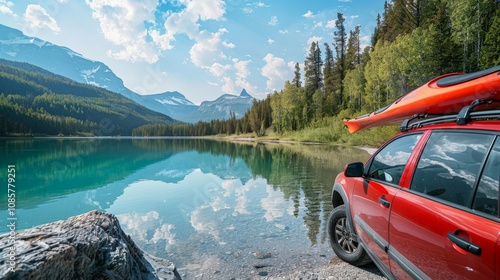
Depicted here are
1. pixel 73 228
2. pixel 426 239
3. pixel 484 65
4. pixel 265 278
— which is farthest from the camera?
pixel 484 65

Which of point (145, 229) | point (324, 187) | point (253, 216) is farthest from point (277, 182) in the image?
point (145, 229)

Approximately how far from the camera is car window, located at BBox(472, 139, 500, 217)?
6.55ft

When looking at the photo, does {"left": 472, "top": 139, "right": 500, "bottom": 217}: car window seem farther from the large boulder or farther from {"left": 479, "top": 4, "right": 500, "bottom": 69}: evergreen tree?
{"left": 479, "top": 4, "right": 500, "bottom": 69}: evergreen tree

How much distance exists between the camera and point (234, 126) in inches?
5507

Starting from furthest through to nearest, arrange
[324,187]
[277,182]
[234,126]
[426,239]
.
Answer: [234,126] → [277,182] → [324,187] → [426,239]

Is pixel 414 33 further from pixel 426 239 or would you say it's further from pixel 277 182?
pixel 426 239

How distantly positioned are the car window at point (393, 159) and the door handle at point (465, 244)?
48.3 inches

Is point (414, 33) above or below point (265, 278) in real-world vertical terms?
above

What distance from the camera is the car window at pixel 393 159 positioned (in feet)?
11.2

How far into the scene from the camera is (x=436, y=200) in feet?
8.40

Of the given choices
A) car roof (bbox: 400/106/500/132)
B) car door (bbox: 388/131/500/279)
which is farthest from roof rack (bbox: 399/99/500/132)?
car door (bbox: 388/131/500/279)

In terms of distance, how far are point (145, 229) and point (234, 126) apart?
5173 inches

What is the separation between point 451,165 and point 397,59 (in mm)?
40051

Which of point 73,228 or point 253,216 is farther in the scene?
A: point 253,216
